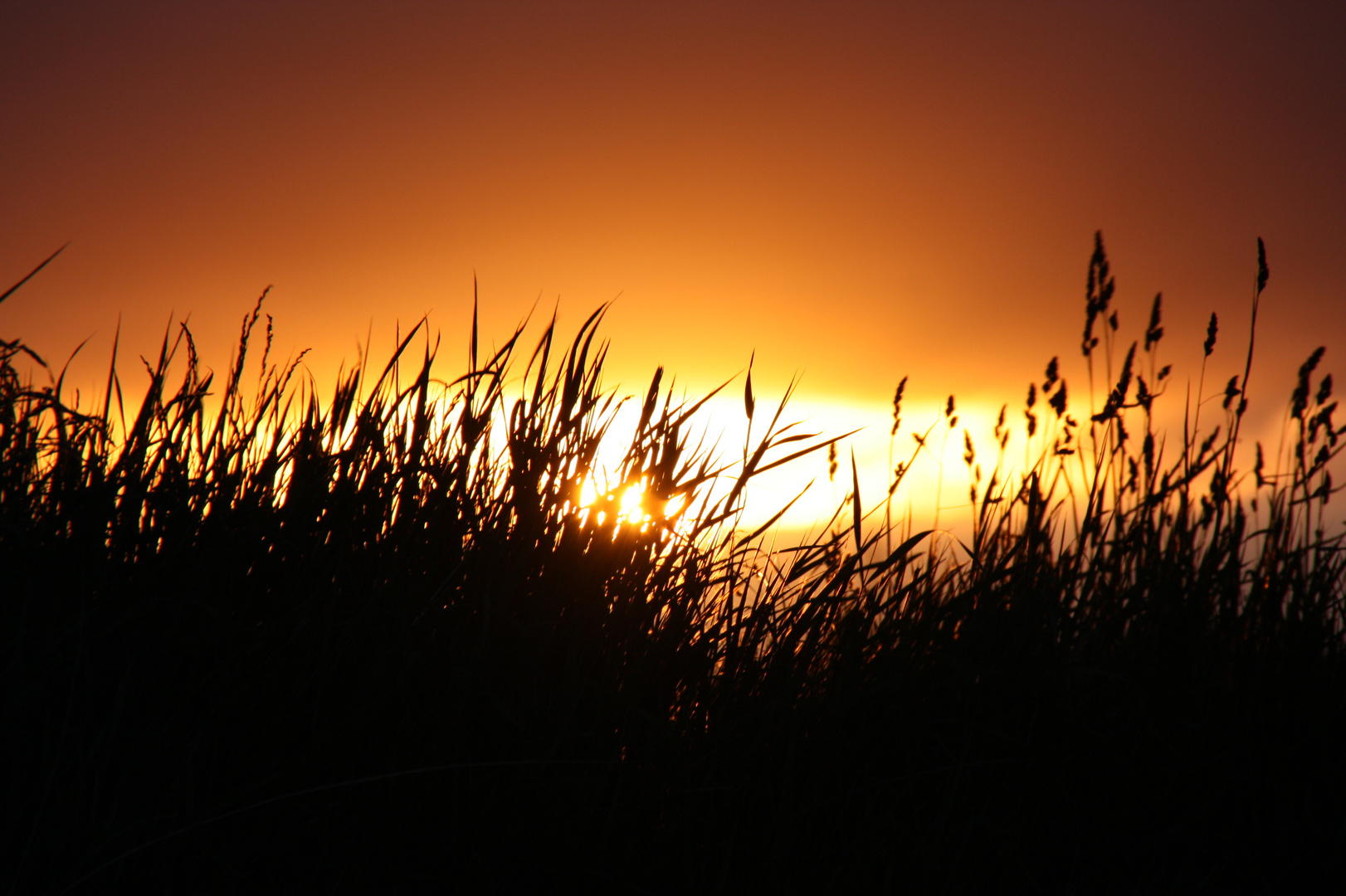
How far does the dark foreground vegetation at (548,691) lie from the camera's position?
111cm

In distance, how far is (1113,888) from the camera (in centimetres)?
142

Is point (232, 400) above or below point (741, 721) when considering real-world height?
above

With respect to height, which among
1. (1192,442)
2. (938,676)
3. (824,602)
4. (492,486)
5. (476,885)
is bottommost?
(476,885)

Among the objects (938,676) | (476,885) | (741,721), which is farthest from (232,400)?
(938,676)

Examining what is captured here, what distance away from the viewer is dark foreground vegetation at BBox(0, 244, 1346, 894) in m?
1.11

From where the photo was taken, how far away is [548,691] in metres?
1.34

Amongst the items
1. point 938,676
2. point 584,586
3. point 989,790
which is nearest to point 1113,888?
point 989,790

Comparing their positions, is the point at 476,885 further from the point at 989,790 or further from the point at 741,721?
the point at 989,790

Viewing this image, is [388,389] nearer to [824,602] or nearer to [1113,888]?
[824,602]

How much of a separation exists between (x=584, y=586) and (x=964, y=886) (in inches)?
30.8

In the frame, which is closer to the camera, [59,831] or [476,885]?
[59,831]

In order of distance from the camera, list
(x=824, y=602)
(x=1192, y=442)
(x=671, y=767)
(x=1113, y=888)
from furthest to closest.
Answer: (x=1192, y=442) → (x=824, y=602) → (x=1113, y=888) → (x=671, y=767)

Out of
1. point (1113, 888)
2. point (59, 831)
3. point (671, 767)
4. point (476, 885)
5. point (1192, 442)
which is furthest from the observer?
point (1192, 442)

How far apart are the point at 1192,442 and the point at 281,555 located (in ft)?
7.77
